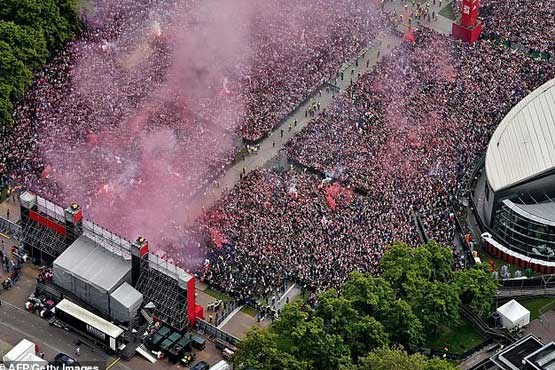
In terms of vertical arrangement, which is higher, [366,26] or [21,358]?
[366,26]

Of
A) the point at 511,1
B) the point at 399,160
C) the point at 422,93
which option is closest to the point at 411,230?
the point at 399,160

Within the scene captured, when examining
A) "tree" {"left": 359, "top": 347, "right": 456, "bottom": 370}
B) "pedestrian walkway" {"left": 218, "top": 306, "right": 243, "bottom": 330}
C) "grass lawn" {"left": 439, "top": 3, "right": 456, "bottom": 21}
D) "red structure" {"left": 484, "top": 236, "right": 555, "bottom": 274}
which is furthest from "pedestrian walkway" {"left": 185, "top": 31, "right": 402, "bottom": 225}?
"tree" {"left": 359, "top": 347, "right": 456, "bottom": 370}

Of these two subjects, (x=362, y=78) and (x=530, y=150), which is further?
(x=362, y=78)

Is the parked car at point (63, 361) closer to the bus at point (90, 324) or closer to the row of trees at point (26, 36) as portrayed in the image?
the bus at point (90, 324)

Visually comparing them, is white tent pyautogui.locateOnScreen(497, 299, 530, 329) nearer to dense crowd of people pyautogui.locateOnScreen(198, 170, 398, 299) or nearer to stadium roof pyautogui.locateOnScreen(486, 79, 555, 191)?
dense crowd of people pyautogui.locateOnScreen(198, 170, 398, 299)

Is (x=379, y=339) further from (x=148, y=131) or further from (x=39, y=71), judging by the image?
(x=39, y=71)

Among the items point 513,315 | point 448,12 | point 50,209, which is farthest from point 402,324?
point 448,12
